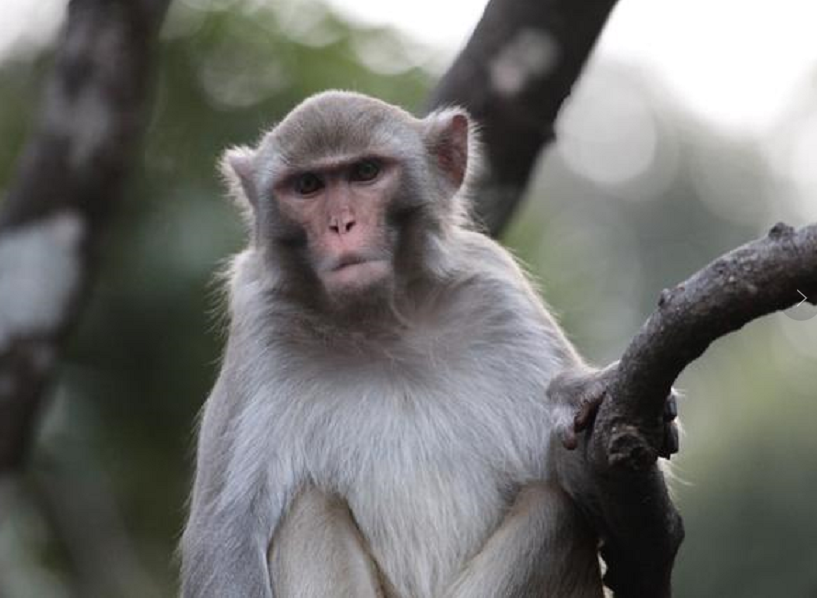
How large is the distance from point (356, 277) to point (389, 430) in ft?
1.99

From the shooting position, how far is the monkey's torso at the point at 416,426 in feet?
22.4

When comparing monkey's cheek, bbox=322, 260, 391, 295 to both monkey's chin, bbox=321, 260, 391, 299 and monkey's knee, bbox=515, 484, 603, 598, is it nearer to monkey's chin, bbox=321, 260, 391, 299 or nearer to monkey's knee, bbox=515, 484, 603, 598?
monkey's chin, bbox=321, 260, 391, 299

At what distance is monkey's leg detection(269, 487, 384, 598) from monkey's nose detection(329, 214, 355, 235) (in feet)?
2.95

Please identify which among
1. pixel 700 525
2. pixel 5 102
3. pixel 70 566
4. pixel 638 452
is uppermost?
pixel 638 452

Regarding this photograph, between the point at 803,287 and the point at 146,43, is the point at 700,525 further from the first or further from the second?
the point at 803,287

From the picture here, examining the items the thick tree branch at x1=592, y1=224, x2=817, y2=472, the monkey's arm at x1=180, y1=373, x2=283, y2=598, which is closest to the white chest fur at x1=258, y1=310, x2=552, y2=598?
the monkey's arm at x1=180, y1=373, x2=283, y2=598

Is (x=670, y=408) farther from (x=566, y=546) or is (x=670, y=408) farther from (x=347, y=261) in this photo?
(x=347, y=261)

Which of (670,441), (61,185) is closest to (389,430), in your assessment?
(670,441)

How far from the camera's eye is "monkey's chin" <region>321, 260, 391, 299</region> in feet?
21.8

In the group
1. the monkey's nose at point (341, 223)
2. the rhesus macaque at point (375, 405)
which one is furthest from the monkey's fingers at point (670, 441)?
the monkey's nose at point (341, 223)

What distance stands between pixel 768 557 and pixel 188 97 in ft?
41.1

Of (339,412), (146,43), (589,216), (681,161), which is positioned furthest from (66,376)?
(681,161)

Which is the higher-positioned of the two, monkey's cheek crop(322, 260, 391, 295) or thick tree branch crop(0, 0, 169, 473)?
monkey's cheek crop(322, 260, 391, 295)

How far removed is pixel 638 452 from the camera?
565cm
